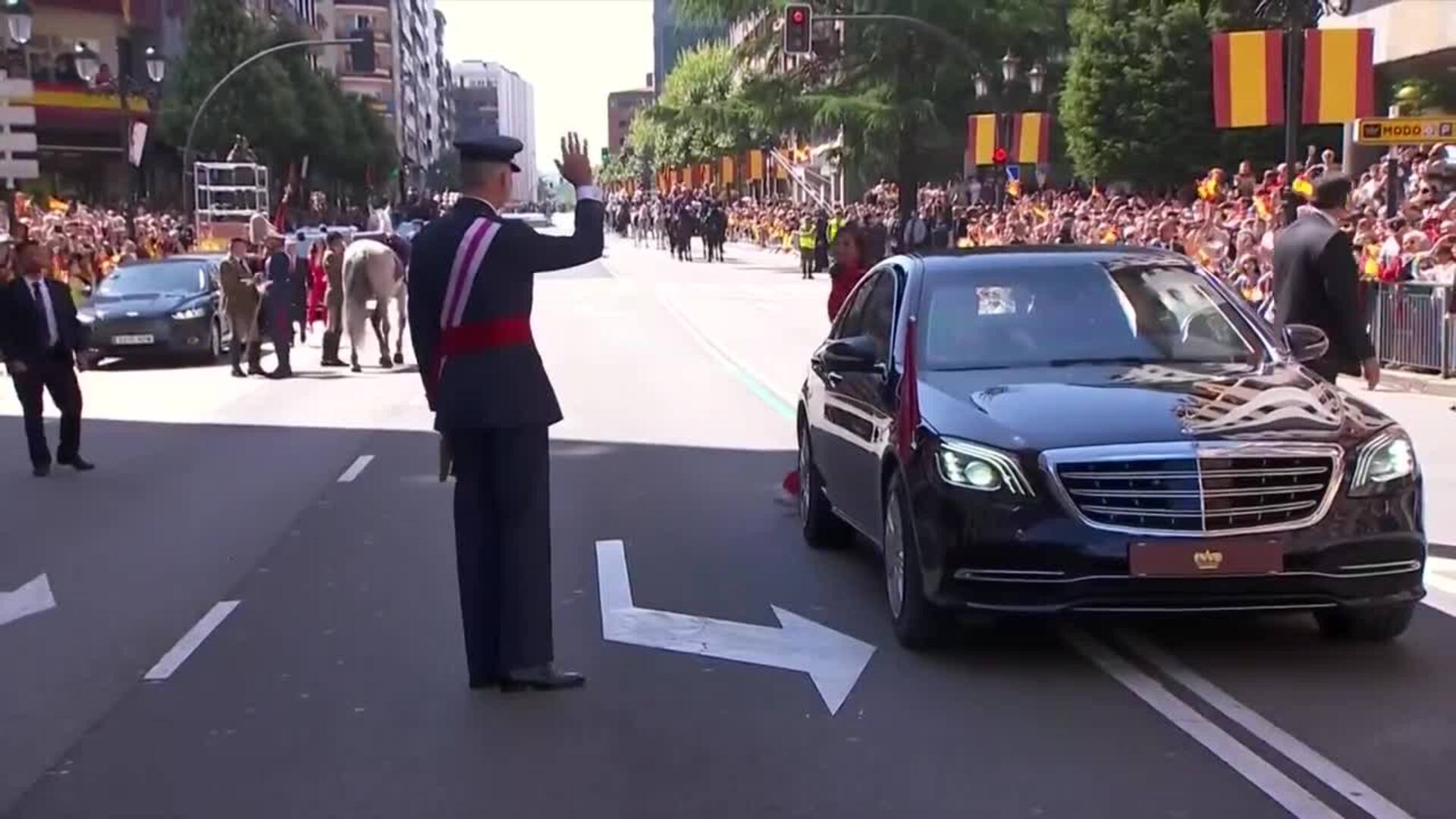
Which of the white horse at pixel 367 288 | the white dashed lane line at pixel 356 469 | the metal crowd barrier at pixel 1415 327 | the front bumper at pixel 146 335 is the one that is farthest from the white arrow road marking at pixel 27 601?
the front bumper at pixel 146 335

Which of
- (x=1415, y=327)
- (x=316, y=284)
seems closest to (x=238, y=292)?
(x=316, y=284)

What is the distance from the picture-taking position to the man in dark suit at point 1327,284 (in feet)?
32.6

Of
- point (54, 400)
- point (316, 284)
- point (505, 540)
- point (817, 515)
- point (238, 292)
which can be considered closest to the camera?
point (505, 540)

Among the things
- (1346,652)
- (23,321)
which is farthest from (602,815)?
(23,321)

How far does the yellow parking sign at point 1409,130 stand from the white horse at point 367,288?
11001 mm

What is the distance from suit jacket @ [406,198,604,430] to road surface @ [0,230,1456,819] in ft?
3.51

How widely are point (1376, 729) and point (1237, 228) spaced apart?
59.8 feet

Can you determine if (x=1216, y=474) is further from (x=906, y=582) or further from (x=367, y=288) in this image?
(x=367, y=288)

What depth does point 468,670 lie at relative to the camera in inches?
296

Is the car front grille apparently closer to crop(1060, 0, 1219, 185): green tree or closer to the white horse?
the white horse

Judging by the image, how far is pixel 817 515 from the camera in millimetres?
10312

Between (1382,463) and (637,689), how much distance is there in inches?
113

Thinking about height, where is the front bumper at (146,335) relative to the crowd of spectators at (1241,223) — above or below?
below

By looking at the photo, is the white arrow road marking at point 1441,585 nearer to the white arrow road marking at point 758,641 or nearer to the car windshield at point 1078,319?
the car windshield at point 1078,319
